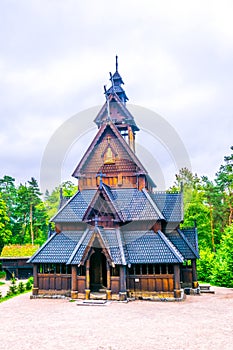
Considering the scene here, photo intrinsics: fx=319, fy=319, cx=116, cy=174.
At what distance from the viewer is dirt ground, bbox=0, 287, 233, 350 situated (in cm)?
971

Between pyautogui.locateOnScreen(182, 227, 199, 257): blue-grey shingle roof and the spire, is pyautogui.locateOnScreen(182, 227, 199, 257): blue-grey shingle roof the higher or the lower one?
the lower one

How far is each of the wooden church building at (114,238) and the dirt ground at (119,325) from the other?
128cm

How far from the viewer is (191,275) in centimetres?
1927

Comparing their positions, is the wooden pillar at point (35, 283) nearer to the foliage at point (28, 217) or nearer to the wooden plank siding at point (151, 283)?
the wooden plank siding at point (151, 283)

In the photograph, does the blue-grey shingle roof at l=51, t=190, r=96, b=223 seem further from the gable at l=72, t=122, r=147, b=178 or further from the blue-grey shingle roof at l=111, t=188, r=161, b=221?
the blue-grey shingle roof at l=111, t=188, r=161, b=221

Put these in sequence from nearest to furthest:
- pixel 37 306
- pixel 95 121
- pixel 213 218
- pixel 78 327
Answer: pixel 78 327, pixel 37 306, pixel 95 121, pixel 213 218

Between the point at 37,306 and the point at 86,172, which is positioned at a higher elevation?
the point at 86,172

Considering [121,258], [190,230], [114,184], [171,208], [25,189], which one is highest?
[25,189]

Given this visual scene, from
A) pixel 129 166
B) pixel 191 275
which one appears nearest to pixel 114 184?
pixel 129 166

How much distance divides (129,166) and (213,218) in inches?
1117

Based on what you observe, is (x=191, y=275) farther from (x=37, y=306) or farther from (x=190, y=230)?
(x=37, y=306)

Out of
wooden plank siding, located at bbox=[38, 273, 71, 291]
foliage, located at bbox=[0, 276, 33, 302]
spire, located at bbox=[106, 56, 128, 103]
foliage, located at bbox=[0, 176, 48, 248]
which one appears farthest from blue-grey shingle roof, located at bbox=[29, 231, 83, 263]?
foliage, located at bbox=[0, 176, 48, 248]

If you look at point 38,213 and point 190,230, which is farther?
point 38,213

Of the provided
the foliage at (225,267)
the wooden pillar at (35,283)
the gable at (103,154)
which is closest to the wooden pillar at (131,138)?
the gable at (103,154)
